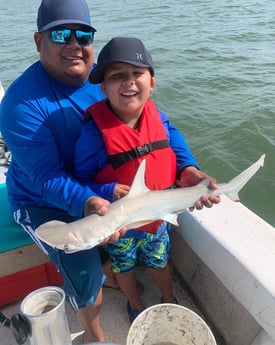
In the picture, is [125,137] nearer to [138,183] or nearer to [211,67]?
[138,183]

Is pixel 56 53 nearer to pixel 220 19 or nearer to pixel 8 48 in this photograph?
pixel 8 48

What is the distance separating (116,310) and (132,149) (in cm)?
139

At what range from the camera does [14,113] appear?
232 centimetres

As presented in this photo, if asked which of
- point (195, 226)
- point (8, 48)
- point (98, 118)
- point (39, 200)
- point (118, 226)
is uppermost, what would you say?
point (98, 118)

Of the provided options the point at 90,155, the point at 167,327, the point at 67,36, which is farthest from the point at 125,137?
the point at 167,327

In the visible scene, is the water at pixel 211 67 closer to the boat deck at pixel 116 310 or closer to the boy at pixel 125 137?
the boat deck at pixel 116 310

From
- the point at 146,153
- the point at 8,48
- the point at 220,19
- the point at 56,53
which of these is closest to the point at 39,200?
the point at 146,153

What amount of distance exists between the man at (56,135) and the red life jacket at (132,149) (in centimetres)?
22

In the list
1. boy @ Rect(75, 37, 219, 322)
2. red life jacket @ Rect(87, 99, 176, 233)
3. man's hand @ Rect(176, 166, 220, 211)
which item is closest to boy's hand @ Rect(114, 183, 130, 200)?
boy @ Rect(75, 37, 219, 322)

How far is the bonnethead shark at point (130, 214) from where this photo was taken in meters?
1.82

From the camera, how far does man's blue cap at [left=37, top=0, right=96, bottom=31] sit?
228cm

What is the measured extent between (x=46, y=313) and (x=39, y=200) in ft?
2.71

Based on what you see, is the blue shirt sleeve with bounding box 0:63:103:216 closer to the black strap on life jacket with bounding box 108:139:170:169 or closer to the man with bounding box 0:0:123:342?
the man with bounding box 0:0:123:342

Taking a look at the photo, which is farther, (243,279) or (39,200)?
(39,200)
